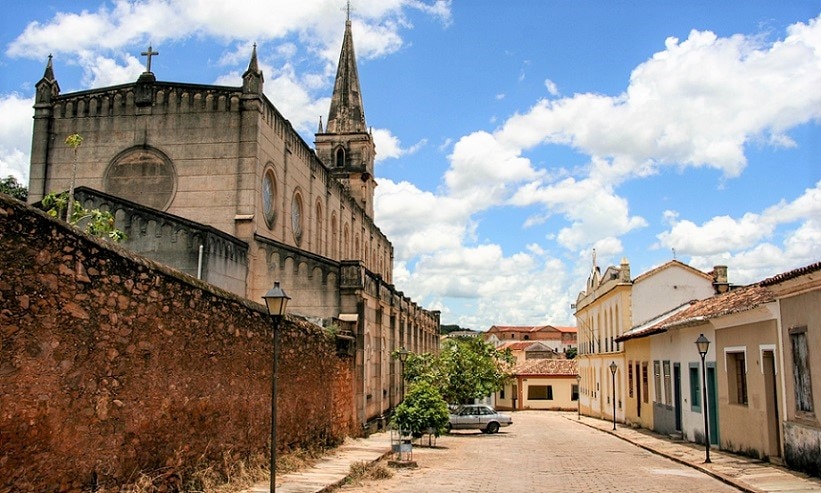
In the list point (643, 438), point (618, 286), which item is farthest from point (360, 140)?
point (643, 438)

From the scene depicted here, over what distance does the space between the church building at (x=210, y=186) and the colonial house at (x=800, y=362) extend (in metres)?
11.5

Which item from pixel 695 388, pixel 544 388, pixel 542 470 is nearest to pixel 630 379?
pixel 695 388

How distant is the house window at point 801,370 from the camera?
14.6 m

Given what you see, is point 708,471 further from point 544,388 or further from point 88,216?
point 544,388

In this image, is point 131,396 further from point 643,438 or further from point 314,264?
point 643,438

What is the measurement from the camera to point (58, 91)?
2664 centimetres

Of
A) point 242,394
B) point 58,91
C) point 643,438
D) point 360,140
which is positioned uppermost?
point 360,140

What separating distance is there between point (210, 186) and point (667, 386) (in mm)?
17589

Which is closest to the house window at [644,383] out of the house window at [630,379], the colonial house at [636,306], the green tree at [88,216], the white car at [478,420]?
the colonial house at [636,306]

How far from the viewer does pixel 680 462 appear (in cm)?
1847

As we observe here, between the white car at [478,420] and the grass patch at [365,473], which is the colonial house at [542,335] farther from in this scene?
the grass patch at [365,473]

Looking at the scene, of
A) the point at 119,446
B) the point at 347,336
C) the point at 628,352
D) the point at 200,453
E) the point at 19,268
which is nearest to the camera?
the point at 19,268

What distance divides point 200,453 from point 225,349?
173 centimetres

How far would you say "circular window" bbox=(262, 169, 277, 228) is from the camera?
88.8ft
